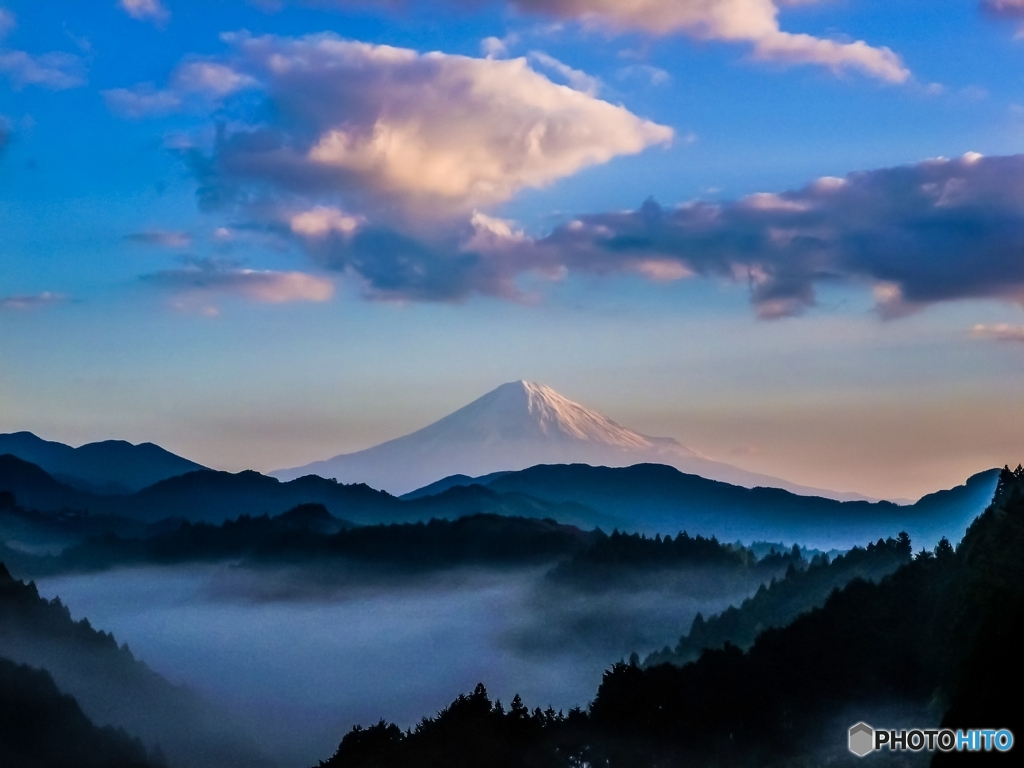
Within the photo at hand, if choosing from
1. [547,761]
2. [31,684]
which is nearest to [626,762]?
[547,761]

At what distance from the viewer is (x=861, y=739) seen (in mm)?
78438

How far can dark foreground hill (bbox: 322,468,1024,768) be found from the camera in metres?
81.8

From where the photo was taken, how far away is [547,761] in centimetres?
9206

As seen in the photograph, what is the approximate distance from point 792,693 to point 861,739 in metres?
20.4

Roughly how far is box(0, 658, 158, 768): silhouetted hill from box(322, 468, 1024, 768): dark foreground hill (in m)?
62.7

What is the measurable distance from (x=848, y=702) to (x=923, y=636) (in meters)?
9.90

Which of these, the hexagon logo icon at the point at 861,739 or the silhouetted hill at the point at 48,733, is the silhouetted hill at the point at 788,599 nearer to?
the hexagon logo icon at the point at 861,739
